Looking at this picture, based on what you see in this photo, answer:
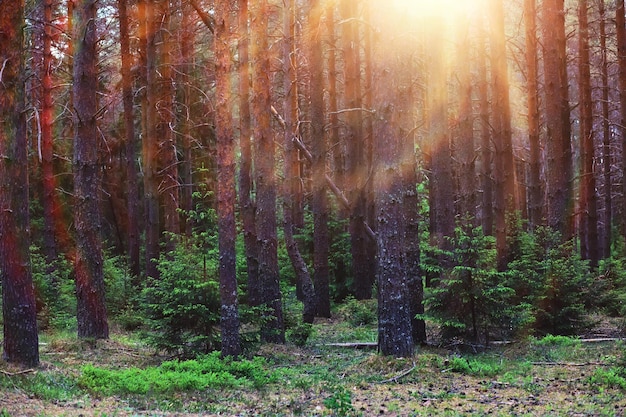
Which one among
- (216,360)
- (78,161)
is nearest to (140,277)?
(78,161)

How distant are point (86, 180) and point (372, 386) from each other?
23.0 ft

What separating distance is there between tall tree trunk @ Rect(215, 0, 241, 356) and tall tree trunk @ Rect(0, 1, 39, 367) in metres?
2.99

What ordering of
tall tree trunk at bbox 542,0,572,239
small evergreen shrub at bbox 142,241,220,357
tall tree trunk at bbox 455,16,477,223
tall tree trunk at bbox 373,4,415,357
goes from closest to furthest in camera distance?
tall tree trunk at bbox 373,4,415,357 → small evergreen shrub at bbox 142,241,220,357 → tall tree trunk at bbox 542,0,572,239 → tall tree trunk at bbox 455,16,477,223

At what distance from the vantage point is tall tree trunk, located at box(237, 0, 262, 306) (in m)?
13.5

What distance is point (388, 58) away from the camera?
431 inches

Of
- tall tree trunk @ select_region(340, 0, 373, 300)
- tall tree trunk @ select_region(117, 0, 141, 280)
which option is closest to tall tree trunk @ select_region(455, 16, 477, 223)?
tall tree trunk @ select_region(340, 0, 373, 300)

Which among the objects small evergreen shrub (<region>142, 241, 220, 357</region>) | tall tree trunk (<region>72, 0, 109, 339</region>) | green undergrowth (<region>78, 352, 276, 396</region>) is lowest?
green undergrowth (<region>78, 352, 276, 396</region>)

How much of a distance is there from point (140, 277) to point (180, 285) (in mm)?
11289

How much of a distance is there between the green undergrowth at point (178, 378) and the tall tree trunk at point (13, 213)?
1.13 meters

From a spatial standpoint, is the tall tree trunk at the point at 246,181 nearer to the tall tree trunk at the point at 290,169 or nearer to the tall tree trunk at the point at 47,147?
the tall tree trunk at the point at 290,169

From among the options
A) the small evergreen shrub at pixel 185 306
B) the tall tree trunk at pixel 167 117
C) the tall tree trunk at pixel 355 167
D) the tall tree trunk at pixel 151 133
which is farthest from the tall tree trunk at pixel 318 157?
the small evergreen shrub at pixel 185 306

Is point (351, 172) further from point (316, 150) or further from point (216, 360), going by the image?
point (216, 360)

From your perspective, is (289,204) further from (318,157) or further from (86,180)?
→ (86,180)

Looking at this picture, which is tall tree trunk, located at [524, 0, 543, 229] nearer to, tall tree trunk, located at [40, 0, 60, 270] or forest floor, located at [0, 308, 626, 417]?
forest floor, located at [0, 308, 626, 417]
